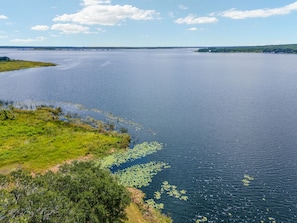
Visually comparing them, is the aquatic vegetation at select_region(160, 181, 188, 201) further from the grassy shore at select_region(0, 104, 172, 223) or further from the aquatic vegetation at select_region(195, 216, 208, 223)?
the aquatic vegetation at select_region(195, 216, 208, 223)

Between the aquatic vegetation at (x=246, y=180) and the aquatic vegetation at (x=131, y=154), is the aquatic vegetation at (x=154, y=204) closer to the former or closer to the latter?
the aquatic vegetation at (x=131, y=154)

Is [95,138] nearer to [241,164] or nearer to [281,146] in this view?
[241,164]

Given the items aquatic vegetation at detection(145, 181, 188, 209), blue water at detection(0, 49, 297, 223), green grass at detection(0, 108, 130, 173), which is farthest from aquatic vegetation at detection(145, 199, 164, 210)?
green grass at detection(0, 108, 130, 173)

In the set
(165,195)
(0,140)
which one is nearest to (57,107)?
(0,140)

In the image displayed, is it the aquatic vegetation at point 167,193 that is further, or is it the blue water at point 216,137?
the aquatic vegetation at point 167,193

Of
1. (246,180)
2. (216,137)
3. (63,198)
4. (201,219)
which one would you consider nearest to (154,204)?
(201,219)

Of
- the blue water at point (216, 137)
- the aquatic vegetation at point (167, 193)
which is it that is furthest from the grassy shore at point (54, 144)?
the blue water at point (216, 137)
